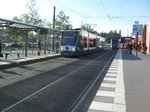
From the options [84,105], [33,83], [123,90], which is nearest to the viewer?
[84,105]

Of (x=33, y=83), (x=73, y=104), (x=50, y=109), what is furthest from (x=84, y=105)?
(x=33, y=83)

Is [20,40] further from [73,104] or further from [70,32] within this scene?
[73,104]

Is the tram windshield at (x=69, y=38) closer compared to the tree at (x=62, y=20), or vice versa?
the tram windshield at (x=69, y=38)

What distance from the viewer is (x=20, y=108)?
10172 mm

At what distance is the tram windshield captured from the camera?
42.5 metres

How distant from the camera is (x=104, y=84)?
16.6 metres

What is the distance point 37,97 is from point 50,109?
2.13 meters

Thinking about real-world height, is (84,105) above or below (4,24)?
below

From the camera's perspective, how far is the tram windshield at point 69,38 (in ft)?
140

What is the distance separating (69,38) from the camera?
42812 mm

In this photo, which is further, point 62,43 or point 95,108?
point 62,43

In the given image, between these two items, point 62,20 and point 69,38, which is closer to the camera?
point 69,38

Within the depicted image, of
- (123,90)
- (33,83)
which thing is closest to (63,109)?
(123,90)

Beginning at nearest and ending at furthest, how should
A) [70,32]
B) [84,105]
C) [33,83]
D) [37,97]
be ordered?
[84,105] < [37,97] < [33,83] < [70,32]
